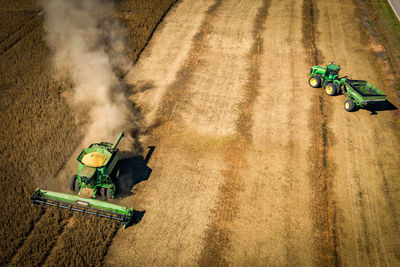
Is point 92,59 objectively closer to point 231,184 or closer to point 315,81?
point 231,184

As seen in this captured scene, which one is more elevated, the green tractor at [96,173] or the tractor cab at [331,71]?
the green tractor at [96,173]

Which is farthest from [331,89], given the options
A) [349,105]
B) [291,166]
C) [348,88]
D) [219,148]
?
[219,148]

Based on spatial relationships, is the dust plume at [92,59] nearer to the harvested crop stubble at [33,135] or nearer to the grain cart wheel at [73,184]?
the harvested crop stubble at [33,135]

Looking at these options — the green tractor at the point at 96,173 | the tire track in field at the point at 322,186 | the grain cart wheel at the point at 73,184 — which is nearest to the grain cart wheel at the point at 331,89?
the tire track in field at the point at 322,186

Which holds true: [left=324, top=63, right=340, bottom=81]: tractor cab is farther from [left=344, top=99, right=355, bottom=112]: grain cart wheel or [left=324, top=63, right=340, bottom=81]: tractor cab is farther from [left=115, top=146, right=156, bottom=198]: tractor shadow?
[left=115, top=146, right=156, bottom=198]: tractor shadow

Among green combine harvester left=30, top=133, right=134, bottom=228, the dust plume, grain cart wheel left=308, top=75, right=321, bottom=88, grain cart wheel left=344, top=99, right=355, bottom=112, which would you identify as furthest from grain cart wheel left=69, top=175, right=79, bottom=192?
grain cart wheel left=308, top=75, right=321, bottom=88

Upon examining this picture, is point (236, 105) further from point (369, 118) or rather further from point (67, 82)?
point (67, 82)

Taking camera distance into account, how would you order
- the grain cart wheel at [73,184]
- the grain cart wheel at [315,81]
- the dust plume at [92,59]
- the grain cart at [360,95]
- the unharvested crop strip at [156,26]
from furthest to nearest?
Answer: the unharvested crop strip at [156,26]
the grain cart wheel at [315,81]
the grain cart at [360,95]
the dust plume at [92,59]
the grain cart wheel at [73,184]
